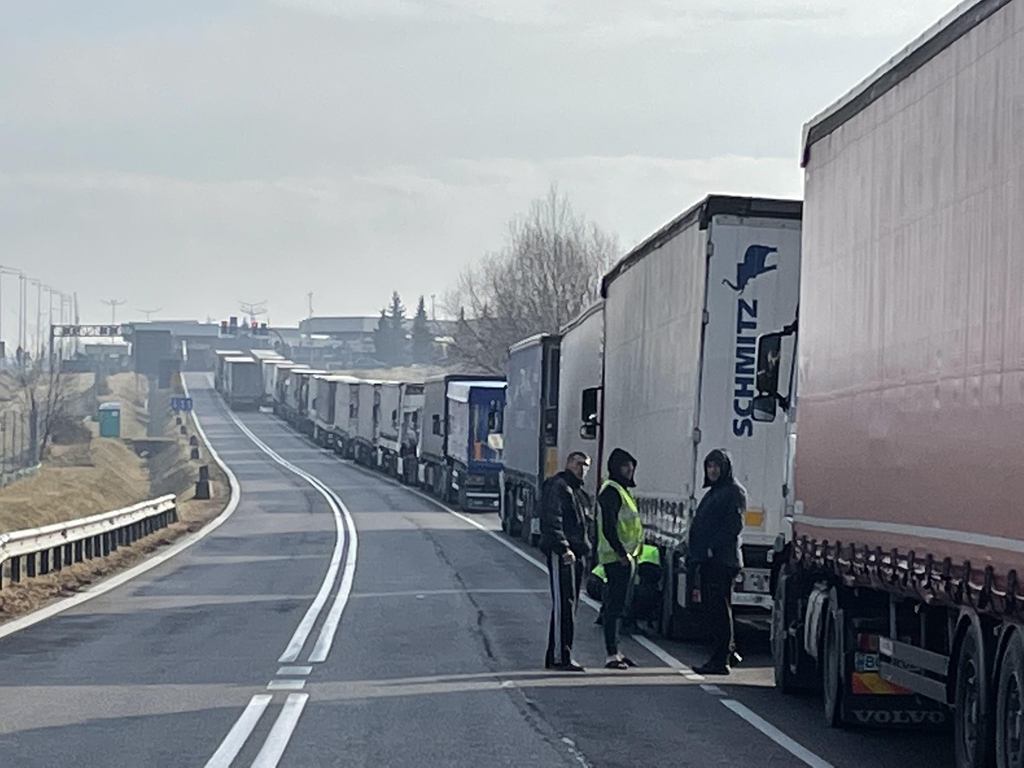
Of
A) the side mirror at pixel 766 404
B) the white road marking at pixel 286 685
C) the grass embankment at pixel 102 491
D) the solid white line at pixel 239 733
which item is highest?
the side mirror at pixel 766 404

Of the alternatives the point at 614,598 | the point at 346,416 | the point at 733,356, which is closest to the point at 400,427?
the point at 346,416

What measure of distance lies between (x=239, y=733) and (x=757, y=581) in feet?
19.3

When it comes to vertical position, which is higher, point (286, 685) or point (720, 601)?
point (720, 601)

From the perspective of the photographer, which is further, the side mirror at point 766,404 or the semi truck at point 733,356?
the semi truck at point 733,356

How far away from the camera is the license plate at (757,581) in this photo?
15.9 meters

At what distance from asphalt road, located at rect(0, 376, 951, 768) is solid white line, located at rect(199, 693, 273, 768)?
30 mm

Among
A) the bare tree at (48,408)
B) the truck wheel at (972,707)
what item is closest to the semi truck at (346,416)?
the bare tree at (48,408)

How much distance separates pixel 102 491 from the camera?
66.7 metres

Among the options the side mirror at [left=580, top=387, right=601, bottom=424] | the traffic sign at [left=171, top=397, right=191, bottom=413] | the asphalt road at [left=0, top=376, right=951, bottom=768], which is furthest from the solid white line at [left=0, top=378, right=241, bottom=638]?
the traffic sign at [left=171, top=397, right=191, bottom=413]

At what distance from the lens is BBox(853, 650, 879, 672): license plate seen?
1155cm

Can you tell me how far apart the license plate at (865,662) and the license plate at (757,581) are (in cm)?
426

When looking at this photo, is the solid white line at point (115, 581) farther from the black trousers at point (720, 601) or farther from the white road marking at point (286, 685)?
the black trousers at point (720, 601)

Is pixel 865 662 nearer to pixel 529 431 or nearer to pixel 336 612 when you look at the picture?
pixel 336 612

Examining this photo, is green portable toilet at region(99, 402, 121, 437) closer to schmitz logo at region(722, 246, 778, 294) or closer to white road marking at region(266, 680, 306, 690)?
schmitz logo at region(722, 246, 778, 294)
